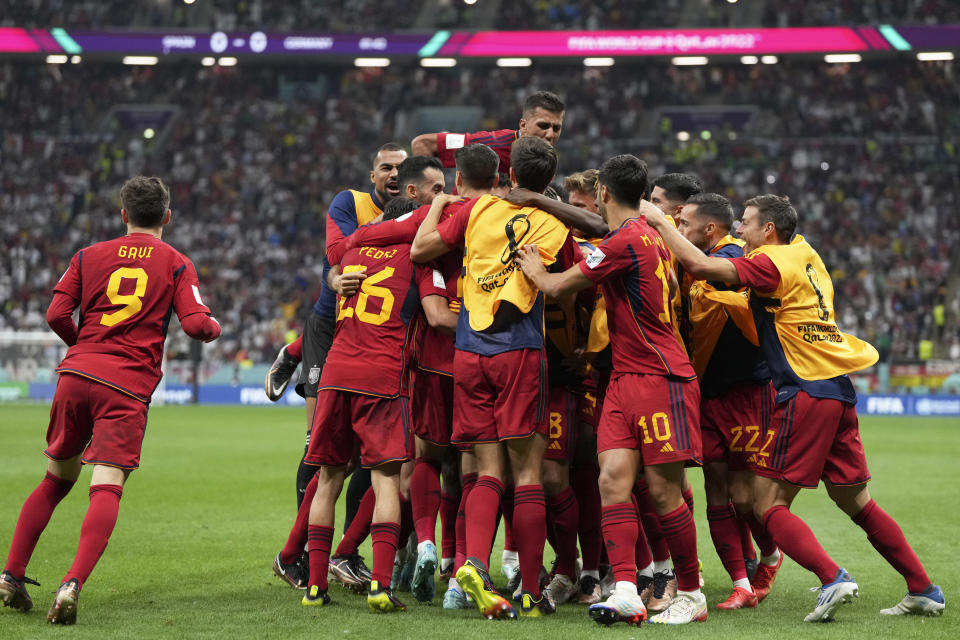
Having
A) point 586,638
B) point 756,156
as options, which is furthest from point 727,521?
point 756,156

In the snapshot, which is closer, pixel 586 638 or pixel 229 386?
pixel 586 638

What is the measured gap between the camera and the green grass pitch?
5.15 meters

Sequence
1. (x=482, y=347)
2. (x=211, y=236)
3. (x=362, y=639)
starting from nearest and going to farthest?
1. (x=362, y=639)
2. (x=482, y=347)
3. (x=211, y=236)

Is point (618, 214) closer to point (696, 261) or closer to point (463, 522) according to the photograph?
point (696, 261)

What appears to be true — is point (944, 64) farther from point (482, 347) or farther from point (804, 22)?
point (482, 347)

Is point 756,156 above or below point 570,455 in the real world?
above

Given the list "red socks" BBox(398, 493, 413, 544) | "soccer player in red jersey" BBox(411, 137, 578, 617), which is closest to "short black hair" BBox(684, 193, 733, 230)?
"soccer player in red jersey" BBox(411, 137, 578, 617)

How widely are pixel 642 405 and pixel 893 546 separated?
167 cm

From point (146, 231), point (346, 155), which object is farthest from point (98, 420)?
point (346, 155)

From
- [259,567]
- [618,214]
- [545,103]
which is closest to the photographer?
[618,214]

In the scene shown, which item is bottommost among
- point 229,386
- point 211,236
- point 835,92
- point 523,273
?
point 229,386

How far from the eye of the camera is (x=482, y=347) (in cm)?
566

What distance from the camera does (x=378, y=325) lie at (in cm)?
598

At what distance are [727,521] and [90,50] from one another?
1396 inches
